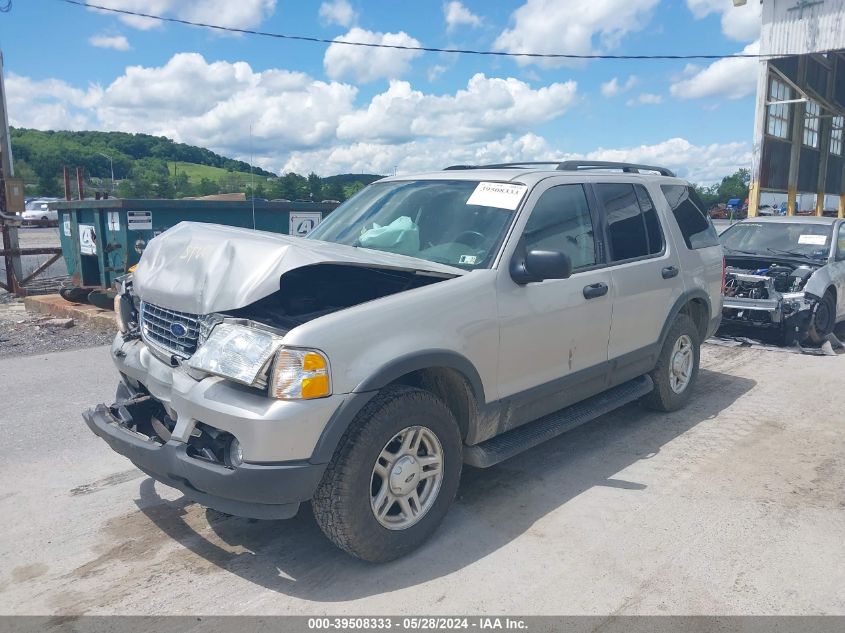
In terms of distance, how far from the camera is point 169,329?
350cm

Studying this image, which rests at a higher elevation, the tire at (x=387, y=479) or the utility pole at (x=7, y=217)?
the utility pole at (x=7, y=217)

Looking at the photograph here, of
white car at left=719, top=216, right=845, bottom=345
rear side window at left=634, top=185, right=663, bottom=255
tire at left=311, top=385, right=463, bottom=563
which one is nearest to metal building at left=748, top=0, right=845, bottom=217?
white car at left=719, top=216, right=845, bottom=345

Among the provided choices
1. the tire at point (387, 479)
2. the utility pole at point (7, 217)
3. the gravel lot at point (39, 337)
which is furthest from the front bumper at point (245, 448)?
the utility pole at point (7, 217)

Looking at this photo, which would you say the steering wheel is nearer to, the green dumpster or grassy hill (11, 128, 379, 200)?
grassy hill (11, 128, 379, 200)

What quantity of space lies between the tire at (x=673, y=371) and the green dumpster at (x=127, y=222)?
5.05m

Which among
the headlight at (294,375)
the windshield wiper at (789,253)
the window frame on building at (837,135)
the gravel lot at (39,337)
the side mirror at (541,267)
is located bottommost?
the gravel lot at (39,337)

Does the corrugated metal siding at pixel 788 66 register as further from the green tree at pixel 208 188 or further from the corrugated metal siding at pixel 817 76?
the green tree at pixel 208 188

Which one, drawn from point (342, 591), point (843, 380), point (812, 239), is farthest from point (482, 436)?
point (812, 239)

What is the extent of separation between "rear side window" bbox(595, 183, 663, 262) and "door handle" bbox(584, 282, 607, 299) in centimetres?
33

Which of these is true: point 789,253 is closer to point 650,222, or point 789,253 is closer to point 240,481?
point 650,222

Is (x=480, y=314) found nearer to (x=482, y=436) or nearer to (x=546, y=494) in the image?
(x=482, y=436)

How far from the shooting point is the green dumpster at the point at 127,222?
8750mm

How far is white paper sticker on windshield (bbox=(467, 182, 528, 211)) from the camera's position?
414cm

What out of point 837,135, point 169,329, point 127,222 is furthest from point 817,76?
point 169,329
